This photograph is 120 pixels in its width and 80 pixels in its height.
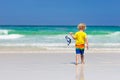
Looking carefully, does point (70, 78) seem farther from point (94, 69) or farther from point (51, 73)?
point (94, 69)

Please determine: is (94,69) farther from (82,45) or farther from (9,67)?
(9,67)

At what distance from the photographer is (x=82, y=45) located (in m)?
10.6

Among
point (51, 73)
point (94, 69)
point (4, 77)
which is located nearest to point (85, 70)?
point (94, 69)

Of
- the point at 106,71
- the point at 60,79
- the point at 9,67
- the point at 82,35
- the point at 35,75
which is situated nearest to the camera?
the point at 60,79

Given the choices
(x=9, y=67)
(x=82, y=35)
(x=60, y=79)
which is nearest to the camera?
(x=60, y=79)

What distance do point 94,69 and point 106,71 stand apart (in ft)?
1.61

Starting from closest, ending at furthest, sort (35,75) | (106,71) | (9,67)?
(35,75)
(106,71)
(9,67)

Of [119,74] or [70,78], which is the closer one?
[70,78]

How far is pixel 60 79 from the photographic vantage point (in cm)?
755

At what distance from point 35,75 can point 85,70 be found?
1560 millimetres

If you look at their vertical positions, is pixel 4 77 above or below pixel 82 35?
below

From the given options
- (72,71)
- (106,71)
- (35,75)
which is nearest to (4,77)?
(35,75)

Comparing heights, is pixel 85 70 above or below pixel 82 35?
below

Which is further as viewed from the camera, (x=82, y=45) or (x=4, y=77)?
(x=82, y=45)
